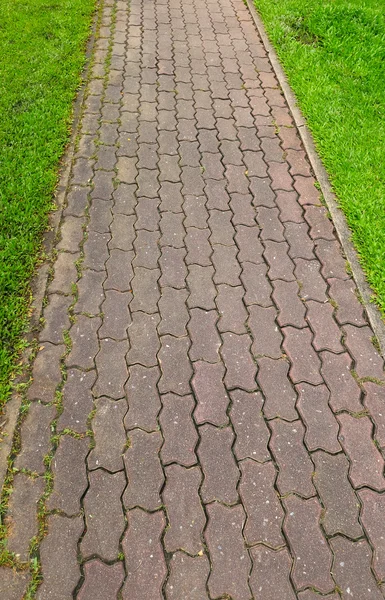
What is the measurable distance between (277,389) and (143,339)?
97cm

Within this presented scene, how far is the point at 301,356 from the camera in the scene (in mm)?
3449

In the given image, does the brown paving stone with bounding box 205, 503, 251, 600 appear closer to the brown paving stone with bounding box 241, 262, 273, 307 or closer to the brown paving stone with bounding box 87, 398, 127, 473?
the brown paving stone with bounding box 87, 398, 127, 473

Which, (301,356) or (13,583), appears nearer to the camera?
(13,583)

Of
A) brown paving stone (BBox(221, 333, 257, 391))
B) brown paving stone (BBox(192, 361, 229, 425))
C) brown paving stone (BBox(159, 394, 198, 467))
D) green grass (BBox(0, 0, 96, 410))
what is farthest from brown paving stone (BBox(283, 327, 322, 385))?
green grass (BBox(0, 0, 96, 410))

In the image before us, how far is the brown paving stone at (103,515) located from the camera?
8.33ft

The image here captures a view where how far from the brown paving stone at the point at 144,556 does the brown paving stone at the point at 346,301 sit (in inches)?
77.1

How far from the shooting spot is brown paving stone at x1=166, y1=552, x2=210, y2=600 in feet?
7.95

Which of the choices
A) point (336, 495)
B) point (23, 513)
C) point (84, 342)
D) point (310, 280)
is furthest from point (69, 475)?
point (310, 280)

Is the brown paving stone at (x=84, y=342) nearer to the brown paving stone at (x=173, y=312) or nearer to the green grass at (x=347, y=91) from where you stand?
the brown paving stone at (x=173, y=312)

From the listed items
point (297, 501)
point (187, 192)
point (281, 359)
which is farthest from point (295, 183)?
point (297, 501)

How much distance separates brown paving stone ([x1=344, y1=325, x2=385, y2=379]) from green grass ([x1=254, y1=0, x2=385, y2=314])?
0.31 meters

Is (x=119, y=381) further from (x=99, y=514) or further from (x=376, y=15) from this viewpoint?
(x=376, y=15)

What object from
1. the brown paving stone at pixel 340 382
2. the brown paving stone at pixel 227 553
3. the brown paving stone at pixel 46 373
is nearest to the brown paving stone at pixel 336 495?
the brown paving stone at pixel 340 382

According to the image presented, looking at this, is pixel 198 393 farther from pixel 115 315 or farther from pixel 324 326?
pixel 324 326
